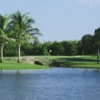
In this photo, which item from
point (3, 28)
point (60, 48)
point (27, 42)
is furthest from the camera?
point (60, 48)

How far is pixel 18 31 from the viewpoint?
7775cm

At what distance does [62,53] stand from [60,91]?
316 ft

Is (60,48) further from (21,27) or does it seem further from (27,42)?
(21,27)

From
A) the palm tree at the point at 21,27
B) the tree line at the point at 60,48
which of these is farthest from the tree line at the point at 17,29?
the tree line at the point at 60,48

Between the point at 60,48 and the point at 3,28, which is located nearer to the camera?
the point at 3,28

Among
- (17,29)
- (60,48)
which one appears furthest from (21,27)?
(60,48)

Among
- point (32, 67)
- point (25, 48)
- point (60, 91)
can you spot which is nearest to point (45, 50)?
point (25, 48)

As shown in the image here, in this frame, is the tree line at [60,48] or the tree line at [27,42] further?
the tree line at [60,48]

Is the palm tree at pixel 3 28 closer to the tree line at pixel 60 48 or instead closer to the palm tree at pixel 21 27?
the palm tree at pixel 21 27

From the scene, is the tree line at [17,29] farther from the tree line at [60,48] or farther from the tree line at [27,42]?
the tree line at [60,48]

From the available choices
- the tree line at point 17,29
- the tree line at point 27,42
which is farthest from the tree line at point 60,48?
the tree line at point 17,29

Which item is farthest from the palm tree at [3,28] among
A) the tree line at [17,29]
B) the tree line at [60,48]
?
the tree line at [60,48]

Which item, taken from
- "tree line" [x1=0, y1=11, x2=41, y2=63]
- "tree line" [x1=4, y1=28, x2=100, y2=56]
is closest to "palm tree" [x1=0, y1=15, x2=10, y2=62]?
"tree line" [x1=0, y1=11, x2=41, y2=63]

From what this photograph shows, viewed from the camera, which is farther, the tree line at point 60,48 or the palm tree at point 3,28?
the tree line at point 60,48
